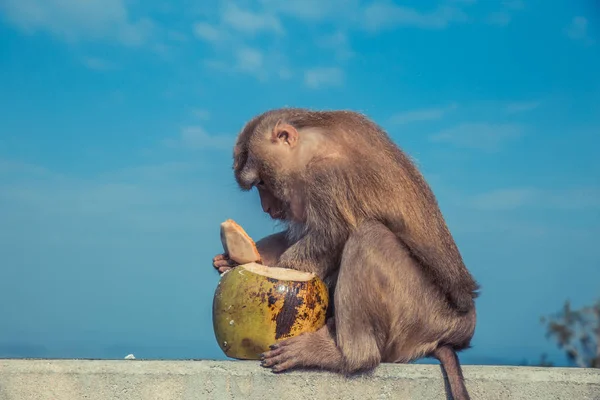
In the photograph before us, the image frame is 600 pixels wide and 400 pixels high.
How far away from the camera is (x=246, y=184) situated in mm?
6855

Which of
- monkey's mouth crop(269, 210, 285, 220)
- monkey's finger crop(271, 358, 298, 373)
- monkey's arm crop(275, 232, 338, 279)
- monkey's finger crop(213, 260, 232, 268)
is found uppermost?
monkey's mouth crop(269, 210, 285, 220)

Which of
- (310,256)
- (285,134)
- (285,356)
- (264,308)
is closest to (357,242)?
(310,256)

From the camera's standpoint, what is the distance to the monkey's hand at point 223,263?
658cm

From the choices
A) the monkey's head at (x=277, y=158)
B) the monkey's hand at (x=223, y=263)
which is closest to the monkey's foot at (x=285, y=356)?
the monkey's hand at (x=223, y=263)

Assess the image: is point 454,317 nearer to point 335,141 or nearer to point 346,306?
point 346,306

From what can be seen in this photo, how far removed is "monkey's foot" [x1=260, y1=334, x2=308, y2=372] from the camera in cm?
572

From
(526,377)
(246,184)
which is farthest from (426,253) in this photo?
(246,184)

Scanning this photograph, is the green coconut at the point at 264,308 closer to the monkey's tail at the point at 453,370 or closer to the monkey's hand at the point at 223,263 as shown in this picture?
the monkey's hand at the point at 223,263

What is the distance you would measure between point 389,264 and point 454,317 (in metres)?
0.85

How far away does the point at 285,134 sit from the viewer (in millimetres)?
6676

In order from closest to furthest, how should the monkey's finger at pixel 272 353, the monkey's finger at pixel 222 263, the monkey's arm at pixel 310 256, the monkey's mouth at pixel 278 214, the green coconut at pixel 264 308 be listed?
1. the monkey's finger at pixel 272 353
2. the green coconut at pixel 264 308
3. the monkey's arm at pixel 310 256
4. the monkey's finger at pixel 222 263
5. the monkey's mouth at pixel 278 214

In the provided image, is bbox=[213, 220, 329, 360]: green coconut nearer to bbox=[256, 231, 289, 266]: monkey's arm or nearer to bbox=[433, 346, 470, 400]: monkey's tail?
bbox=[256, 231, 289, 266]: monkey's arm

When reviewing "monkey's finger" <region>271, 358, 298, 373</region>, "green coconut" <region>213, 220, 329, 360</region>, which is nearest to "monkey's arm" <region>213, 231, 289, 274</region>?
"green coconut" <region>213, 220, 329, 360</region>

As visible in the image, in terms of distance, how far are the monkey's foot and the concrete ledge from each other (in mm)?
69
